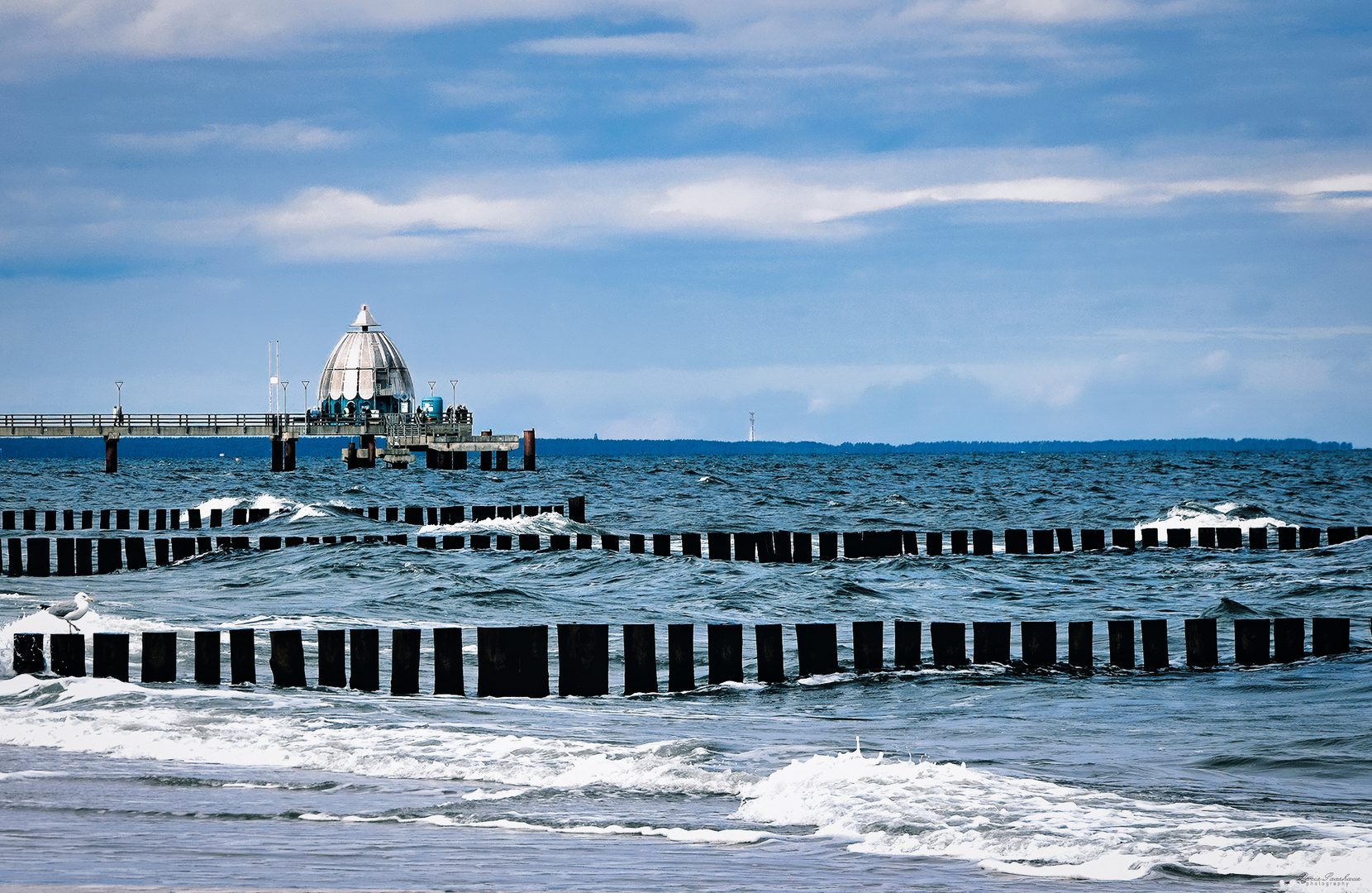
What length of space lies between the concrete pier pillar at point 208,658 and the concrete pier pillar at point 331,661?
878 millimetres

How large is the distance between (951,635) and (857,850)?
671cm

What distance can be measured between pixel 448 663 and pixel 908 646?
4.37 meters

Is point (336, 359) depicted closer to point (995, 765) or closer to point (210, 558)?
point (210, 558)

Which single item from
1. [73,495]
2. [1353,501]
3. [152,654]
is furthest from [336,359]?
[152,654]

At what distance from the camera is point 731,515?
49.1m

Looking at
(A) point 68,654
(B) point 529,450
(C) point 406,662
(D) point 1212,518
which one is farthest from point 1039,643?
(B) point 529,450

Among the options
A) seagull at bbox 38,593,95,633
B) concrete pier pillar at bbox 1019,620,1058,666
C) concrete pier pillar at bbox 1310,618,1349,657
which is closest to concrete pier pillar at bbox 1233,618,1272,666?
concrete pier pillar at bbox 1310,618,1349,657

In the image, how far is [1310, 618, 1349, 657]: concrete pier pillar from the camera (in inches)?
578

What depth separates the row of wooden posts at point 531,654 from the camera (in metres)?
12.6

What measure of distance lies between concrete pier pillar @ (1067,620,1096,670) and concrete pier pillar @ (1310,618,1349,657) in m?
2.56

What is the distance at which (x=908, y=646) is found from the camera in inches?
548

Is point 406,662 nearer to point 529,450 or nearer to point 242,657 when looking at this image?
point 242,657

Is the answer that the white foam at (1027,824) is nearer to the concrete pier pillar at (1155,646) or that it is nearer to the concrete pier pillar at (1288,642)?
the concrete pier pillar at (1155,646)

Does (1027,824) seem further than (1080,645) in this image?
No
